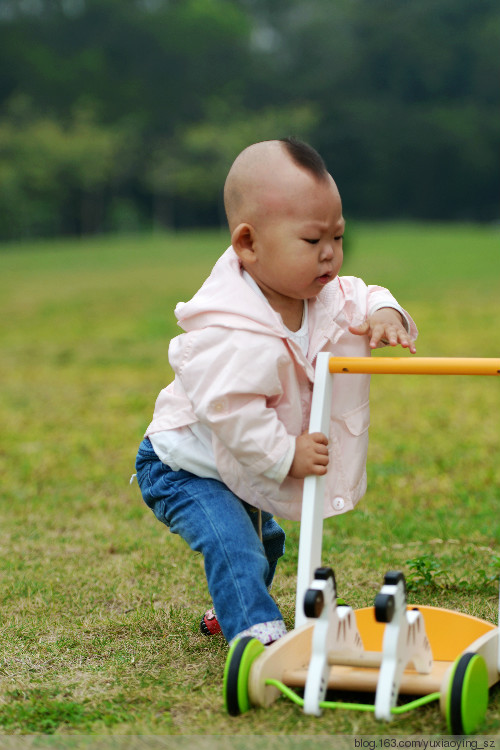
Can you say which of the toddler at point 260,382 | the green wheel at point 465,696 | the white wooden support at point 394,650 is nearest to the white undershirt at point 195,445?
the toddler at point 260,382

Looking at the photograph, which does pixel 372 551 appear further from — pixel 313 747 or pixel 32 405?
pixel 32 405

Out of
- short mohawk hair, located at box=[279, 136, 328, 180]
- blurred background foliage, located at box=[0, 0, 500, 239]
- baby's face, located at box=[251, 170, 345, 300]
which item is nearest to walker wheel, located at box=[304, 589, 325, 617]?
baby's face, located at box=[251, 170, 345, 300]

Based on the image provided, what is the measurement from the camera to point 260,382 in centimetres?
217

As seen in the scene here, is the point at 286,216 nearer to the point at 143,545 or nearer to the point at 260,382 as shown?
the point at 260,382

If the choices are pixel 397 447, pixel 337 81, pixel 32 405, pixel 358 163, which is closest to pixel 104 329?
pixel 32 405

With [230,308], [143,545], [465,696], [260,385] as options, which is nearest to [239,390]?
[260,385]

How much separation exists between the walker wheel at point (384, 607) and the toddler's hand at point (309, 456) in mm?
409

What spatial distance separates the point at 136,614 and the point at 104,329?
8.07m

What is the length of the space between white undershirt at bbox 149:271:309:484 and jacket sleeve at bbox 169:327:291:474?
0.15 metres

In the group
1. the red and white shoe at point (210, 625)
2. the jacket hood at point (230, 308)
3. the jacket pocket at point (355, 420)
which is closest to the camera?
the jacket hood at point (230, 308)

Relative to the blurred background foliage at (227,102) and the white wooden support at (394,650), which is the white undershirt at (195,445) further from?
the blurred background foliage at (227,102)

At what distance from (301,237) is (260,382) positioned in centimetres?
35

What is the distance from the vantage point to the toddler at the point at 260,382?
2184 mm

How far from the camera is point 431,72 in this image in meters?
59.0
